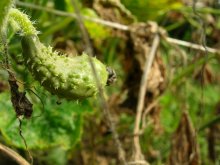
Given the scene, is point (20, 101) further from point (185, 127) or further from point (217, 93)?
point (217, 93)

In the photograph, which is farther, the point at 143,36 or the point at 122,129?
the point at 122,129

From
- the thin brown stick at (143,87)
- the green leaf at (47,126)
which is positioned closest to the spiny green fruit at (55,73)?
the green leaf at (47,126)

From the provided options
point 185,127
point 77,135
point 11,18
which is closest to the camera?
point 11,18

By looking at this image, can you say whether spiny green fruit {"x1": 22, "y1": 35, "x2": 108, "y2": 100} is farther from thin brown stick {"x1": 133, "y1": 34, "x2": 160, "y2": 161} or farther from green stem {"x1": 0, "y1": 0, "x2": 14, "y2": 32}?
thin brown stick {"x1": 133, "y1": 34, "x2": 160, "y2": 161}

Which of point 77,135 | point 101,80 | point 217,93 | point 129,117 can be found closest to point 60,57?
point 101,80

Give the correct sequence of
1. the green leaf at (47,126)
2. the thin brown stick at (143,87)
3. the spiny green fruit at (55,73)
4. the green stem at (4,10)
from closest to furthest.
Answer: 1. the green stem at (4,10)
2. the spiny green fruit at (55,73)
3. the green leaf at (47,126)
4. the thin brown stick at (143,87)

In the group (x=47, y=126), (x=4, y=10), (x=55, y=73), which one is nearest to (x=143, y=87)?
(x=47, y=126)

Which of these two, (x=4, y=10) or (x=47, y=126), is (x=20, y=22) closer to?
(x=4, y=10)

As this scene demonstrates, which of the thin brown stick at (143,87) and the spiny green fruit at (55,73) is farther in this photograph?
the thin brown stick at (143,87)

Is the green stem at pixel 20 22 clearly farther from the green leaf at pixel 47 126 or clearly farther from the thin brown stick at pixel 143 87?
the thin brown stick at pixel 143 87
